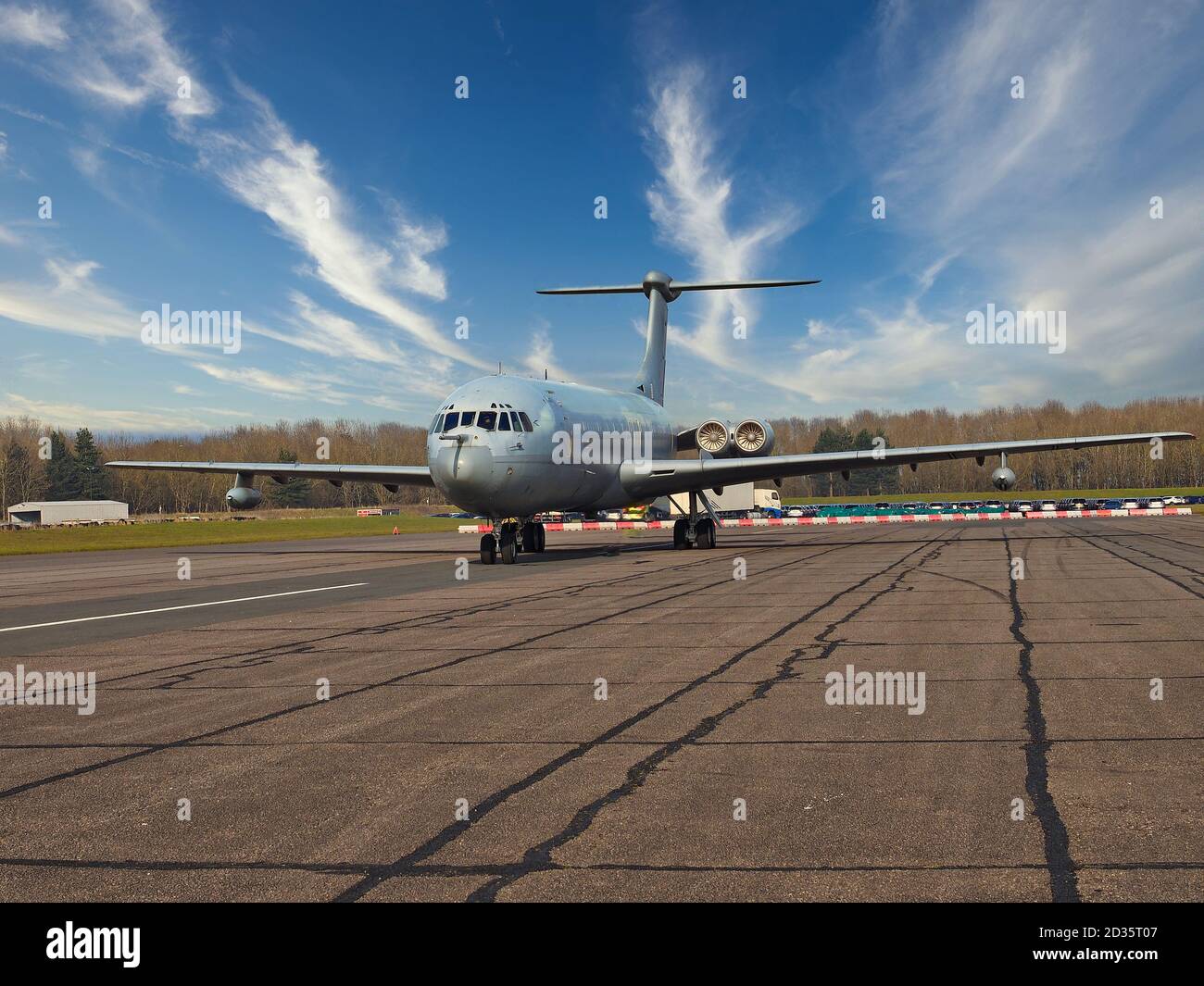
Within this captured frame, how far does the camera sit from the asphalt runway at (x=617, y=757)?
15.7ft

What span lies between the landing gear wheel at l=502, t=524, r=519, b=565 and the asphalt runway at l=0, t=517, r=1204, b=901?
1212 cm

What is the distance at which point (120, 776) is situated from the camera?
6.76 m

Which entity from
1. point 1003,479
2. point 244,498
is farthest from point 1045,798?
point 244,498

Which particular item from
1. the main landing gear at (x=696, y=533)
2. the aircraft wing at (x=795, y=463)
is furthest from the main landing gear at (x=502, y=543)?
the main landing gear at (x=696, y=533)

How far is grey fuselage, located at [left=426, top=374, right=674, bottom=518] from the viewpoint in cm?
2573

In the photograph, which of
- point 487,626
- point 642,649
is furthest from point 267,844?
point 487,626

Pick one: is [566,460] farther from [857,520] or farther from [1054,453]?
[1054,453]

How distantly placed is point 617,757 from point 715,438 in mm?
28247

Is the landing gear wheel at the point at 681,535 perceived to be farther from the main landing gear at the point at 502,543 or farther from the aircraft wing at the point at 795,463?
the main landing gear at the point at 502,543

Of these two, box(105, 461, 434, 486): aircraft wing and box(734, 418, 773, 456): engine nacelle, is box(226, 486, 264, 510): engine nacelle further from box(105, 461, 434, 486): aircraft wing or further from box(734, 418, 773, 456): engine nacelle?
box(734, 418, 773, 456): engine nacelle

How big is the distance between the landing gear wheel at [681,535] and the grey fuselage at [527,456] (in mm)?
2995

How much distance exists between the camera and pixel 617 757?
7.03m

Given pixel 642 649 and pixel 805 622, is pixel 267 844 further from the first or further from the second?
pixel 805 622
